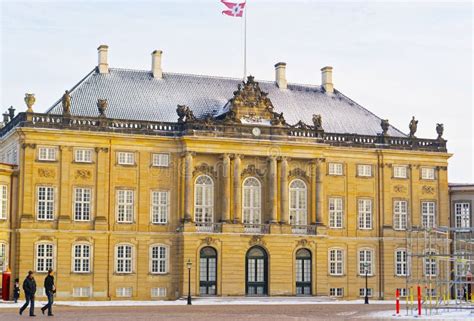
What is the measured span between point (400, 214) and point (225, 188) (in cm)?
1452

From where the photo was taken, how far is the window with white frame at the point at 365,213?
73438 mm

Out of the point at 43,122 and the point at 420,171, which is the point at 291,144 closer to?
the point at 420,171

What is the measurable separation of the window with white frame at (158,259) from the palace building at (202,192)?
94 mm

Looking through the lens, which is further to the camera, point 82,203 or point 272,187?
point 272,187

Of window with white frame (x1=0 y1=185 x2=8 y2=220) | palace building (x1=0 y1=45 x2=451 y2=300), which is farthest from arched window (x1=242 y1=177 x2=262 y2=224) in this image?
window with white frame (x1=0 y1=185 x2=8 y2=220)

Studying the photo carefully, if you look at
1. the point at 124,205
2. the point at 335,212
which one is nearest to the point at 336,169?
the point at 335,212

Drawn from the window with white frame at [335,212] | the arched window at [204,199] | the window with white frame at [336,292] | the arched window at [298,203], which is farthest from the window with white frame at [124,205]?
the window with white frame at [336,292]

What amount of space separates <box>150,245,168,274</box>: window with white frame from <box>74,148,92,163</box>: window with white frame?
7.22m

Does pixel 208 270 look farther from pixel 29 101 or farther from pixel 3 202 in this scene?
pixel 29 101

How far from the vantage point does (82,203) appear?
65.5 meters

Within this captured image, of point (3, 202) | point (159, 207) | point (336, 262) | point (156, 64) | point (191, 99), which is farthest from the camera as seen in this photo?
point (156, 64)

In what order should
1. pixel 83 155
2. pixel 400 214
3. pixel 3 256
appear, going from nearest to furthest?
pixel 3 256, pixel 83 155, pixel 400 214

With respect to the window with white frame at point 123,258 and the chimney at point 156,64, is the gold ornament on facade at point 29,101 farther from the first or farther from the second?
the chimney at point 156,64

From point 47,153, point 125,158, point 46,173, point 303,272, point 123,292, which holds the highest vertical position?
point 47,153
